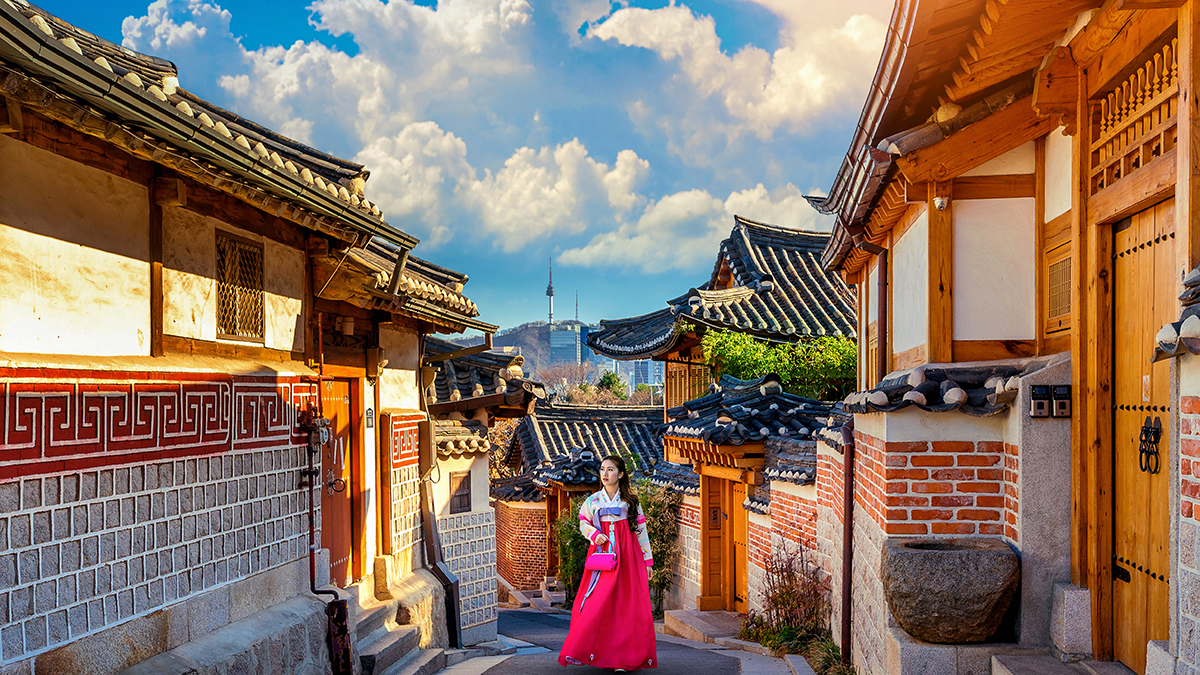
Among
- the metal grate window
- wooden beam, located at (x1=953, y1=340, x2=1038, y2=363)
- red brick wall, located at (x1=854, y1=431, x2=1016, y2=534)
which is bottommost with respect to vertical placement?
red brick wall, located at (x1=854, y1=431, x2=1016, y2=534)

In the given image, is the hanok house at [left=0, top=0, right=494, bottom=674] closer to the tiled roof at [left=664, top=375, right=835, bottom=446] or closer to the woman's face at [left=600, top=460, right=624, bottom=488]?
the woman's face at [left=600, top=460, right=624, bottom=488]

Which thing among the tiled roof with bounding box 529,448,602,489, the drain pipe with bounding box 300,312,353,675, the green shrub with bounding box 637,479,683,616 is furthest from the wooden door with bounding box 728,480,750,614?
the tiled roof with bounding box 529,448,602,489

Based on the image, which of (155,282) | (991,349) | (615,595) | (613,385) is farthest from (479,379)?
(613,385)

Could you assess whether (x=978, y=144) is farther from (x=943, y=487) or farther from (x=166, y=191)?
(x=166, y=191)

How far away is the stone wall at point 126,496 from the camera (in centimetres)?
429

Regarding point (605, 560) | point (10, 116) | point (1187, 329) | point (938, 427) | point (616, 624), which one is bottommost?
point (616, 624)

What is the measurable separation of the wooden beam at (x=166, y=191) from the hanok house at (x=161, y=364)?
0.04 ft

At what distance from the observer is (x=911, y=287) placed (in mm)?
6160

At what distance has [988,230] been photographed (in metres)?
5.46

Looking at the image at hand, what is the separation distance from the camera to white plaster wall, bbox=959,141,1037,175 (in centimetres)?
539

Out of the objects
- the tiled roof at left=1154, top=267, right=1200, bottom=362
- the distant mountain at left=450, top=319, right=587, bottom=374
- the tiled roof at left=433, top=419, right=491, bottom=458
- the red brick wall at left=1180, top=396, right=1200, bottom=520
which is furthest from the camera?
the distant mountain at left=450, top=319, right=587, bottom=374

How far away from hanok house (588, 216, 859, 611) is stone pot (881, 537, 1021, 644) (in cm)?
432

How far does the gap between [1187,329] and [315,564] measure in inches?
269

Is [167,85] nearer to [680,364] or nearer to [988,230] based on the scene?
[988,230]
